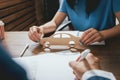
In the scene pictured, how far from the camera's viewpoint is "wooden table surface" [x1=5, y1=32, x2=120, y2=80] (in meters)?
1.11

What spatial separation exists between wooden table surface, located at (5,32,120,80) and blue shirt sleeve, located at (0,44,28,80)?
25.9 inches

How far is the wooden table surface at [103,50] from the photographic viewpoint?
111 centimetres

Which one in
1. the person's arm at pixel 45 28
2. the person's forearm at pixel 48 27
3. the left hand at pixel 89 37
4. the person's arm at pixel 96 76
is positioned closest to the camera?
the person's arm at pixel 96 76

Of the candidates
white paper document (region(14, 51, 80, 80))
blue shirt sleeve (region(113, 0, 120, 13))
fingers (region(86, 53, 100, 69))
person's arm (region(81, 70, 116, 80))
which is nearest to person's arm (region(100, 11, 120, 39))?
blue shirt sleeve (region(113, 0, 120, 13))

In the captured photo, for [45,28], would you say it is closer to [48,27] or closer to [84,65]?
[48,27]

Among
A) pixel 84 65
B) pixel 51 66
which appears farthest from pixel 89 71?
pixel 51 66

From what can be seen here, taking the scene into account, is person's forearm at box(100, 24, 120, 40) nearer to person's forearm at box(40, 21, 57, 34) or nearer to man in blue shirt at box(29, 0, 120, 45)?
man in blue shirt at box(29, 0, 120, 45)

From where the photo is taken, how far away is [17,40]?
5.14 ft

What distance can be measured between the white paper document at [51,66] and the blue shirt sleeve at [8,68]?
490 mm

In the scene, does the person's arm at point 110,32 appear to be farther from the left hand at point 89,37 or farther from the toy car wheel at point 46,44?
the toy car wheel at point 46,44

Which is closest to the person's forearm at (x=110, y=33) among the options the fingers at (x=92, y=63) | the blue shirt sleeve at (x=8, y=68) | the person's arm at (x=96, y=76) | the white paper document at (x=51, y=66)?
the white paper document at (x=51, y=66)

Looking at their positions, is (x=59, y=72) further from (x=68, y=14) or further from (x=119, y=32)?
(x=68, y=14)

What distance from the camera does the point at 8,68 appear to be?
0.40 meters

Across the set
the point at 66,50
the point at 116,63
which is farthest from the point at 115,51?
the point at 66,50
